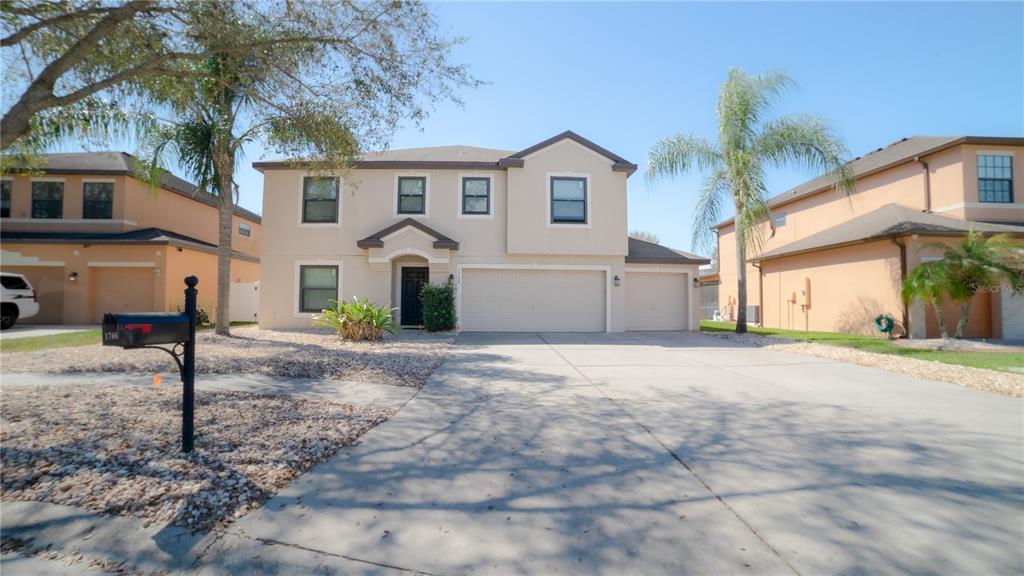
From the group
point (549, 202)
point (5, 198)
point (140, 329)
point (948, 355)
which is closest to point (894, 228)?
point (948, 355)

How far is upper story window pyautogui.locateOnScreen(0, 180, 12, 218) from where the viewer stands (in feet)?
60.5

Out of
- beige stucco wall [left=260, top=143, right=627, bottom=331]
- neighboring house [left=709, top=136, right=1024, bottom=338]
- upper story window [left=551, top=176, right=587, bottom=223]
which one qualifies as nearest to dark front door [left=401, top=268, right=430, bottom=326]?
beige stucco wall [left=260, top=143, right=627, bottom=331]

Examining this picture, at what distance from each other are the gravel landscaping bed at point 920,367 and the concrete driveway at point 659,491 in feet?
4.39

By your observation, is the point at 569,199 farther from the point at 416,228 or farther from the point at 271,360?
the point at 271,360

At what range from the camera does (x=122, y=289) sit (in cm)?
1734

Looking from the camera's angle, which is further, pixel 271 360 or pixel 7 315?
pixel 7 315

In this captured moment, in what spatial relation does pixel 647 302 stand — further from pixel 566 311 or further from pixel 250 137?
pixel 250 137

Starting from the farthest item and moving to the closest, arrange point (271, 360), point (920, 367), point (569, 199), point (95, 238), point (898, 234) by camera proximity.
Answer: point (95, 238) < point (569, 199) < point (898, 234) < point (920, 367) < point (271, 360)

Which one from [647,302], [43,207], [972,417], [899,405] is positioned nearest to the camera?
[972,417]

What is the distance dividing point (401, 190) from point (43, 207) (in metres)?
15.2

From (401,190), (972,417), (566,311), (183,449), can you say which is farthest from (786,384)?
(401,190)

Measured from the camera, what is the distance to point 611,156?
1591 centimetres

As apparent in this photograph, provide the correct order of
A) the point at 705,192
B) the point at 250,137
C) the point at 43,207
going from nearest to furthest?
1. the point at 250,137
2. the point at 705,192
3. the point at 43,207

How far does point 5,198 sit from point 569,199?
22.5 meters
